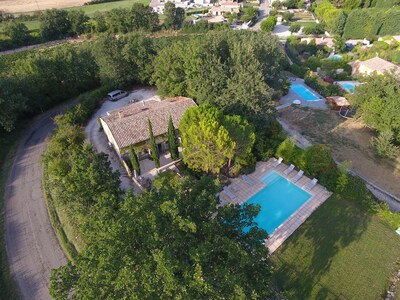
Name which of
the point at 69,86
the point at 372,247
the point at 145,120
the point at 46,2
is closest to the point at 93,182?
the point at 145,120

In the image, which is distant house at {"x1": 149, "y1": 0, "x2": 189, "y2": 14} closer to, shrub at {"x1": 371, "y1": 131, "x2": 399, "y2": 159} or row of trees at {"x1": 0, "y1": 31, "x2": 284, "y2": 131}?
row of trees at {"x1": 0, "y1": 31, "x2": 284, "y2": 131}

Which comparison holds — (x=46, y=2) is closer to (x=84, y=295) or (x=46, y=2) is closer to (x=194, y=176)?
(x=194, y=176)

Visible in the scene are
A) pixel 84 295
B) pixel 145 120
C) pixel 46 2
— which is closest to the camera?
pixel 84 295

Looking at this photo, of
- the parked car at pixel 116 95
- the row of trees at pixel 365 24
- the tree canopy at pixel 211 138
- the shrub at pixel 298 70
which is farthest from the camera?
the row of trees at pixel 365 24

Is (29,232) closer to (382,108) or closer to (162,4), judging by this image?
(382,108)

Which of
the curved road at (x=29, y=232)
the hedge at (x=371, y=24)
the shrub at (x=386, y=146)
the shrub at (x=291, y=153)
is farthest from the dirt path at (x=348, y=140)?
the hedge at (x=371, y=24)

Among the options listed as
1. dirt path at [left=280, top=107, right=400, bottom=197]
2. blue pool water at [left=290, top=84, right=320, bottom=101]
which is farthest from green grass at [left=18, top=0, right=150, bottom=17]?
dirt path at [left=280, top=107, right=400, bottom=197]

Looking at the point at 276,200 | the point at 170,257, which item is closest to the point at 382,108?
the point at 276,200

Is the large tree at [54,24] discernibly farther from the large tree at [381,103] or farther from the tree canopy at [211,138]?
the large tree at [381,103]
